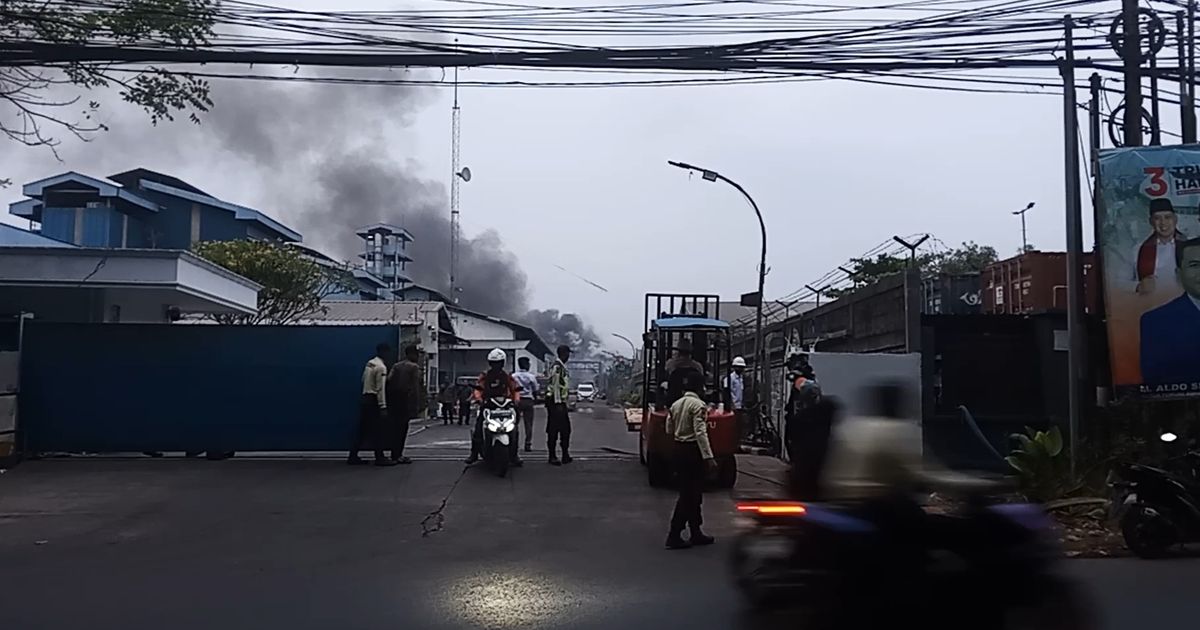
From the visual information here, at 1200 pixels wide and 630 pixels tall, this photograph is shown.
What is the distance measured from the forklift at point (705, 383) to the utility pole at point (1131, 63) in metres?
5.86

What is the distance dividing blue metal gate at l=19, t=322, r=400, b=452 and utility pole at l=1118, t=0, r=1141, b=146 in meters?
10.2

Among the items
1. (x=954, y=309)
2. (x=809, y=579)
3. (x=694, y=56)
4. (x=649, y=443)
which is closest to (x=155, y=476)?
(x=649, y=443)

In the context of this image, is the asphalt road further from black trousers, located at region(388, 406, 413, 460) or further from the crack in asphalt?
black trousers, located at region(388, 406, 413, 460)

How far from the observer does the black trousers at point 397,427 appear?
17.1 meters

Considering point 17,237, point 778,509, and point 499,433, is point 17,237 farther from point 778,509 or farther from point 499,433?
point 778,509

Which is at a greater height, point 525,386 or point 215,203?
point 215,203

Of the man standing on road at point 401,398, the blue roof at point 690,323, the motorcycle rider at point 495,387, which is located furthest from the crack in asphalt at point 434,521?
the blue roof at point 690,323

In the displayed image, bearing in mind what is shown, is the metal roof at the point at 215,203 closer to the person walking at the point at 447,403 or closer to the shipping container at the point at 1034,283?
the person walking at the point at 447,403

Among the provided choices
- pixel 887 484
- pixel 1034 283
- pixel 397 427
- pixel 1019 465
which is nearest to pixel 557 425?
pixel 397 427

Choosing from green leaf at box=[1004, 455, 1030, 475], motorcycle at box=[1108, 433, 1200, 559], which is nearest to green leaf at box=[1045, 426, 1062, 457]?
green leaf at box=[1004, 455, 1030, 475]

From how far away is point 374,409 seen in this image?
17.1 m

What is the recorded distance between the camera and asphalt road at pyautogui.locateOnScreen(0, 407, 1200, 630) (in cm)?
826

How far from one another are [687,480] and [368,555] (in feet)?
9.45

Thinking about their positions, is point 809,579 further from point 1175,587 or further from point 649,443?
point 649,443
